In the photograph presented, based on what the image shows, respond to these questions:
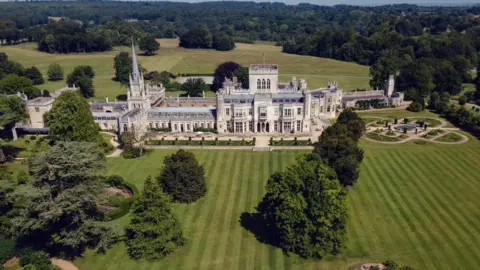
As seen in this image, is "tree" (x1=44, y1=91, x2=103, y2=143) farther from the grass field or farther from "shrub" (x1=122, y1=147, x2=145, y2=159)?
the grass field

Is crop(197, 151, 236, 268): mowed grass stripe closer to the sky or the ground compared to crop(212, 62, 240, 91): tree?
closer to the ground

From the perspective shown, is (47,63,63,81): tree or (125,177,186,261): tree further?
(47,63,63,81): tree

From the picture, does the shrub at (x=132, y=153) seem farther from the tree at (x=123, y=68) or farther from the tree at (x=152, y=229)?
the tree at (x=123, y=68)

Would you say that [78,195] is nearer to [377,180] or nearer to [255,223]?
[255,223]

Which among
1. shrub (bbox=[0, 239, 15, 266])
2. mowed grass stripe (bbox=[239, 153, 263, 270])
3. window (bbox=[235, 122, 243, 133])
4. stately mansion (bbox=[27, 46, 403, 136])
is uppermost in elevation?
stately mansion (bbox=[27, 46, 403, 136])

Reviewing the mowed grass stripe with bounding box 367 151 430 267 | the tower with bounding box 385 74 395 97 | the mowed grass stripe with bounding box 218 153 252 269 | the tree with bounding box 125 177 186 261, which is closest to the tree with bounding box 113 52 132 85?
the mowed grass stripe with bounding box 218 153 252 269

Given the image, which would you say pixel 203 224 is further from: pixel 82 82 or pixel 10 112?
pixel 82 82

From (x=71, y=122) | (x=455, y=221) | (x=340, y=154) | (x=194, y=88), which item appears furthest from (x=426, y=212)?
(x=194, y=88)

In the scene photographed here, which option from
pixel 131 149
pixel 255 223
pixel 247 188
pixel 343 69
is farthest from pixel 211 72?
pixel 255 223
